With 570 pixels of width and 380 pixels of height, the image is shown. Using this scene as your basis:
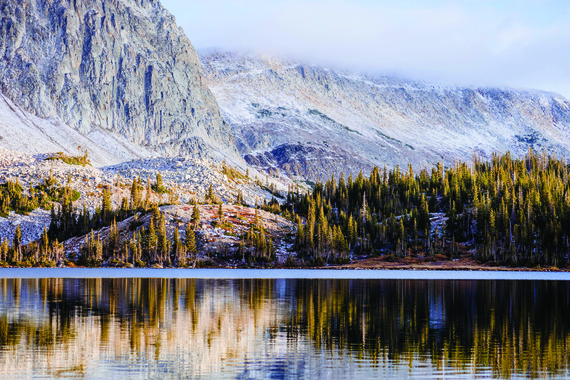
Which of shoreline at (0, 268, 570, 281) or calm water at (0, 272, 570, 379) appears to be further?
shoreline at (0, 268, 570, 281)

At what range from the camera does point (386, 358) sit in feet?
138

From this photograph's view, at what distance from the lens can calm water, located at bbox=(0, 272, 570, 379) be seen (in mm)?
38781

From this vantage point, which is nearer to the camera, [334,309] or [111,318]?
[111,318]

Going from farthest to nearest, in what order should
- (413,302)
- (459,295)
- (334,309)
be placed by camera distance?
(459,295) < (413,302) < (334,309)

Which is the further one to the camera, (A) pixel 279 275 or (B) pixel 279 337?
(A) pixel 279 275

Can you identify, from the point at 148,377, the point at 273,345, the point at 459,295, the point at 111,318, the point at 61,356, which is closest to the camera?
the point at 148,377

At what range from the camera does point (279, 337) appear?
164 feet

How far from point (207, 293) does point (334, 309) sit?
25461 mm

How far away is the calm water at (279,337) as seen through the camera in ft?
127

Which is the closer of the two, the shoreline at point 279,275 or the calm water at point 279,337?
the calm water at point 279,337

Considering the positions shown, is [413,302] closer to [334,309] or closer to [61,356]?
[334,309]

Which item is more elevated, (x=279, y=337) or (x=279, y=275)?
(x=279, y=337)

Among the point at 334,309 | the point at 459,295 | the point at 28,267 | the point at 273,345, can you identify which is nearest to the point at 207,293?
the point at 334,309

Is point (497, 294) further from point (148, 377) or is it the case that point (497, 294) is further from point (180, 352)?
point (148, 377)
